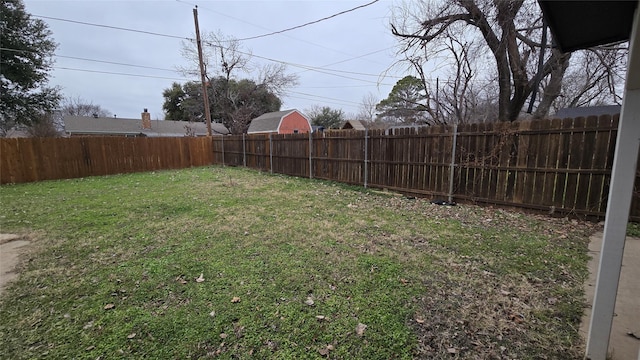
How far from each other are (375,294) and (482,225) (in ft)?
9.74

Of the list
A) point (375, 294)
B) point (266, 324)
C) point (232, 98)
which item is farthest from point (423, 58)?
point (232, 98)

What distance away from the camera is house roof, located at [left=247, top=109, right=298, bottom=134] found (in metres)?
28.4

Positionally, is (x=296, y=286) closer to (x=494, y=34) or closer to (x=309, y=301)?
(x=309, y=301)

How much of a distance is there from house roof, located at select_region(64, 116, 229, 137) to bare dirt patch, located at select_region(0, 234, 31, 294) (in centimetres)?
2921

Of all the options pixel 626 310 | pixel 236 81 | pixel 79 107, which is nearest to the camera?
pixel 626 310

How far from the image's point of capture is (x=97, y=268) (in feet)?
9.87

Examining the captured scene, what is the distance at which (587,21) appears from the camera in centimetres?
190

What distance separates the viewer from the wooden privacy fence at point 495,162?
4344 millimetres

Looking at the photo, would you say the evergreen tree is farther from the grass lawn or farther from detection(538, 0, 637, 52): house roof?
detection(538, 0, 637, 52): house roof

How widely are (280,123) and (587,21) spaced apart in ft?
90.1

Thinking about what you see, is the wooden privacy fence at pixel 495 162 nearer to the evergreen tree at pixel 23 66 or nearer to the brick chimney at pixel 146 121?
the evergreen tree at pixel 23 66

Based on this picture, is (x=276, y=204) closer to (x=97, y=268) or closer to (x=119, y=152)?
(x=97, y=268)

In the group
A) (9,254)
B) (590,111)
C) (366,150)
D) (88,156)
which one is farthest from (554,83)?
(88,156)

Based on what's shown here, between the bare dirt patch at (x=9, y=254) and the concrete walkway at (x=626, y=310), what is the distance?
515 centimetres
